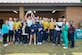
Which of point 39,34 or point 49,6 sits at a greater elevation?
point 49,6

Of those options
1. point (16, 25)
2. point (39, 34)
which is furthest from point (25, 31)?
point (39, 34)

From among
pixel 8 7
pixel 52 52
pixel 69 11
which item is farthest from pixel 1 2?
pixel 52 52

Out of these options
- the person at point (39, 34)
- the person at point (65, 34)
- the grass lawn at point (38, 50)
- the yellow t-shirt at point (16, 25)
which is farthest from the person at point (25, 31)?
the person at point (65, 34)

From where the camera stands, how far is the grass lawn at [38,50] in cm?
1442

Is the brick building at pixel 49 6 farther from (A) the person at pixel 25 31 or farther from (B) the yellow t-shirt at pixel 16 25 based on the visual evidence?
(A) the person at pixel 25 31

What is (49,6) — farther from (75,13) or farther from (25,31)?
(25,31)

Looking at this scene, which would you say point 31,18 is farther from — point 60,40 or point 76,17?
point 76,17

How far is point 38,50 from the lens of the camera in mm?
15000

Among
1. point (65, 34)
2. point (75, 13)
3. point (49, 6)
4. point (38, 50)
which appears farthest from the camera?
point (75, 13)

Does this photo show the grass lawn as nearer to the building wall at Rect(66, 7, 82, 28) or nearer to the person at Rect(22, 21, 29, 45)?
the person at Rect(22, 21, 29, 45)

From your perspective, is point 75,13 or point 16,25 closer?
point 16,25

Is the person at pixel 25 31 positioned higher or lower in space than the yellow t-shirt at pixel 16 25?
lower

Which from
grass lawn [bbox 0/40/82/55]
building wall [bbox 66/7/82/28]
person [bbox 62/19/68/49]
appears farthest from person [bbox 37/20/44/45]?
building wall [bbox 66/7/82/28]

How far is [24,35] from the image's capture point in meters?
16.5
